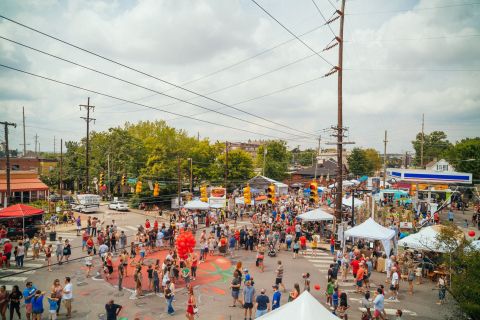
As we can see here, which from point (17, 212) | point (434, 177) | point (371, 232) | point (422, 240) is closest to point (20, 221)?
point (17, 212)

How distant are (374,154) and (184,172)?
314 feet

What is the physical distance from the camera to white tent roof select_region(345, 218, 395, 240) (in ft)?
61.6

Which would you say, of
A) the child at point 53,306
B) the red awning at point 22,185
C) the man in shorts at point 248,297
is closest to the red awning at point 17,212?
the child at point 53,306

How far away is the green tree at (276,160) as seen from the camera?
6794 cm

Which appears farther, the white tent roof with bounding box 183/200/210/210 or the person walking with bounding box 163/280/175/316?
the white tent roof with bounding box 183/200/210/210

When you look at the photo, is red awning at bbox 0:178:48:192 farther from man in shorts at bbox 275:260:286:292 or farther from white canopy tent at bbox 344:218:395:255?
white canopy tent at bbox 344:218:395:255

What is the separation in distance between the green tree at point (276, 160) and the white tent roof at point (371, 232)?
154 ft

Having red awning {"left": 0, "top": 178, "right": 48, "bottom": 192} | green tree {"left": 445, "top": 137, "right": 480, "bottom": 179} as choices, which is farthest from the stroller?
green tree {"left": 445, "top": 137, "right": 480, "bottom": 179}

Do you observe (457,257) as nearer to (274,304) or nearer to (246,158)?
(274,304)

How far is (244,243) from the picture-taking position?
23.3 meters

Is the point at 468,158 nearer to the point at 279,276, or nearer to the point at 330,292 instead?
the point at 330,292

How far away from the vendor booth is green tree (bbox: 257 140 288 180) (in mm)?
46788

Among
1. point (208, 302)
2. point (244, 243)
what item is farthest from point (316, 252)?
point (208, 302)

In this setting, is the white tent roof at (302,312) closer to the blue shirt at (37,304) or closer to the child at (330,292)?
the child at (330,292)
